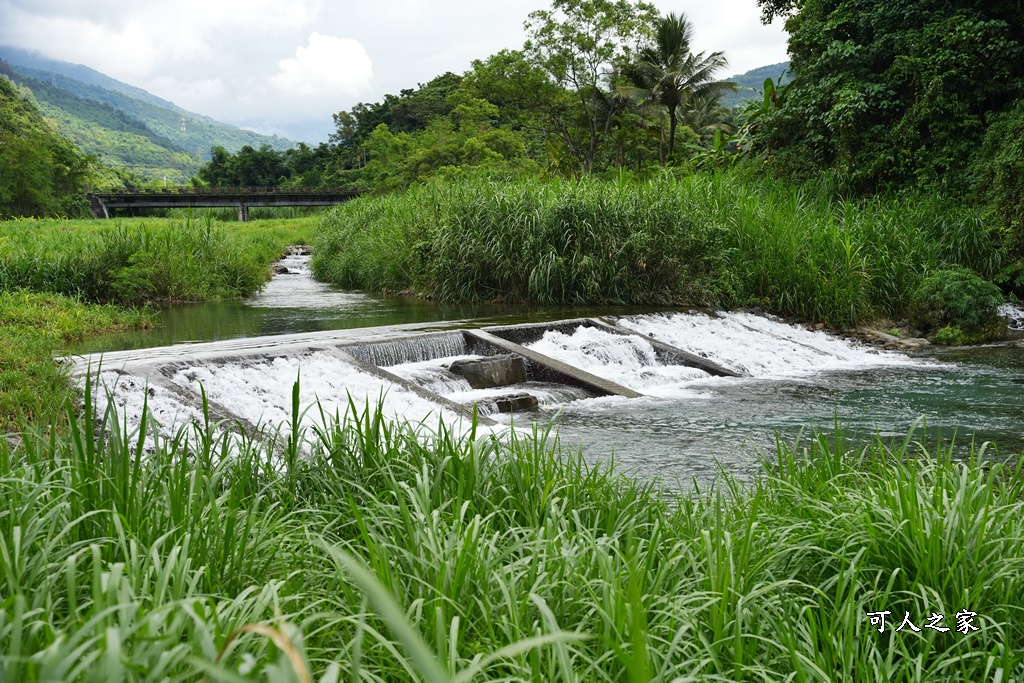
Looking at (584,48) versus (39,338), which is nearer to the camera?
(39,338)

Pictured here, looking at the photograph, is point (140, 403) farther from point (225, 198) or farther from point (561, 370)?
point (225, 198)

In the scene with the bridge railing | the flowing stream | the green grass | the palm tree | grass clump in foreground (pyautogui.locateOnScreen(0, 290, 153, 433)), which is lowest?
the flowing stream

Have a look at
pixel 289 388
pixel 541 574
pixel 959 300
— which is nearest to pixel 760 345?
pixel 959 300

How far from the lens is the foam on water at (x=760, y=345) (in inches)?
412

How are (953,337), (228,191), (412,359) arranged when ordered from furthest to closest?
(228,191) < (953,337) < (412,359)

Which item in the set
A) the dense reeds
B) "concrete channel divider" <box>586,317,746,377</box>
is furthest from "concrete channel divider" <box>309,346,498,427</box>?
the dense reeds

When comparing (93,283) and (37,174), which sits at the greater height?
(37,174)

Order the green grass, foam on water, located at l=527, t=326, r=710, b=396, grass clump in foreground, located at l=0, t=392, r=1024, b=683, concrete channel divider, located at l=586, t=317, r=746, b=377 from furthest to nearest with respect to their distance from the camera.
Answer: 1. the green grass
2. concrete channel divider, located at l=586, t=317, r=746, b=377
3. foam on water, located at l=527, t=326, r=710, b=396
4. grass clump in foreground, located at l=0, t=392, r=1024, b=683

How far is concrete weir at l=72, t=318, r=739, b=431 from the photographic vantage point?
7.52 meters

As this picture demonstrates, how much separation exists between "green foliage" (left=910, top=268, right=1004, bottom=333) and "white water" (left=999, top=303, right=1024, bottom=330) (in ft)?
2.93

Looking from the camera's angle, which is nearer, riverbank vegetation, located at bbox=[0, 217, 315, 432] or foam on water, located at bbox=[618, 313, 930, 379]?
riverbank vegetation, located at bbox=[0, 217, 315, 432]

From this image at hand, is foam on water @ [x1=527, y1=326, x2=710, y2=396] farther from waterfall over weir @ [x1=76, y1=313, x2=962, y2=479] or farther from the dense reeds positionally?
the dense reeds

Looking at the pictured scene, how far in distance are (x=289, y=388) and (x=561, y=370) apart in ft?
9.67

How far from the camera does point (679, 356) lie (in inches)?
407
